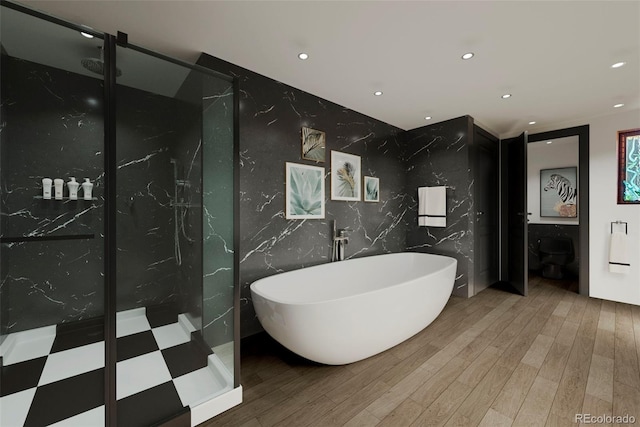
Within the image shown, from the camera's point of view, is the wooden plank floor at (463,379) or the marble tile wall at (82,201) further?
the marble tile wall at (82,201)

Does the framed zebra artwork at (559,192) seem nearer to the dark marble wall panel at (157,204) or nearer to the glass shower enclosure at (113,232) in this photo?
the glass shower enclosure at (113,232)

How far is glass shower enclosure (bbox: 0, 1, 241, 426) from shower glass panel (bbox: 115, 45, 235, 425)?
13 millimetres

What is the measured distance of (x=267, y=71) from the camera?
2301mm

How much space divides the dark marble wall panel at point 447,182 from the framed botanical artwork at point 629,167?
5.85ft

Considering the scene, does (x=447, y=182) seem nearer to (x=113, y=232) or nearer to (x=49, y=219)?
(x=113, y=232)

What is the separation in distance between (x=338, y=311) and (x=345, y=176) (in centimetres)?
183

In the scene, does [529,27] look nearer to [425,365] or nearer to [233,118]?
[233,118]

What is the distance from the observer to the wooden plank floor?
4.83 ft

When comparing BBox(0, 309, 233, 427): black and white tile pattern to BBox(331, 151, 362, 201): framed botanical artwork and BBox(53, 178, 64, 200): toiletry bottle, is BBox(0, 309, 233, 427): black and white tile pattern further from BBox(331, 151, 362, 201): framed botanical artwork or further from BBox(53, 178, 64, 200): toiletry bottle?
BBox(331, 151, 362, 201): framed botanical artwork

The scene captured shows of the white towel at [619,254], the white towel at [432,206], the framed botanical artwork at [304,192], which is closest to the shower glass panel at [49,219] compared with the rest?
the framed botanical artwork at [304,192]

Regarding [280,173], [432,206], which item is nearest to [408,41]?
[280,173]

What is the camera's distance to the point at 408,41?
1872mm

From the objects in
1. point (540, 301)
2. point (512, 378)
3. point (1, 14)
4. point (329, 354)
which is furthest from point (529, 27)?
point (540, 301)

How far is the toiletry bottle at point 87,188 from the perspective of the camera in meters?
2.25
